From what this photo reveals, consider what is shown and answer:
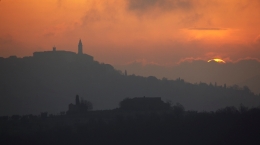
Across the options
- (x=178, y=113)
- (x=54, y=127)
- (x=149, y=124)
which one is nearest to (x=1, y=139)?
(x=54, y=127)

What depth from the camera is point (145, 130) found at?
104 m

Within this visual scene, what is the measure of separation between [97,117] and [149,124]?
13155mm

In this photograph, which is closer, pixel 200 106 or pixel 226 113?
pixel 226 113

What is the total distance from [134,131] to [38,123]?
15.6 metres

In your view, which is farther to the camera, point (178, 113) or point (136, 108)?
point (136, 108)

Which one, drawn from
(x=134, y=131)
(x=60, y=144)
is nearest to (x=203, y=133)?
(x=134, y=131)

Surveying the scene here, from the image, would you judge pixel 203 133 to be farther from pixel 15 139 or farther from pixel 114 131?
pixel 15 139

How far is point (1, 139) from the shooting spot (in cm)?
9975

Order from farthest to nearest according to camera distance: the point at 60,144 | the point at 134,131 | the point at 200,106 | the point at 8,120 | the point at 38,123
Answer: the point at 200,106
the point at 8,120
the point at 38,123
the point at 134,131
the point at 60,144

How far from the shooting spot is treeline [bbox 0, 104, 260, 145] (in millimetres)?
99000

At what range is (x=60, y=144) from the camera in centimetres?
9675

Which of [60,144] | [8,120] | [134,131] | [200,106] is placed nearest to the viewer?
[60,144]

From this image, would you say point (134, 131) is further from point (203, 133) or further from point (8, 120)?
point (8, 120)

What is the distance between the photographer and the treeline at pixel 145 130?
9900 centimetres
